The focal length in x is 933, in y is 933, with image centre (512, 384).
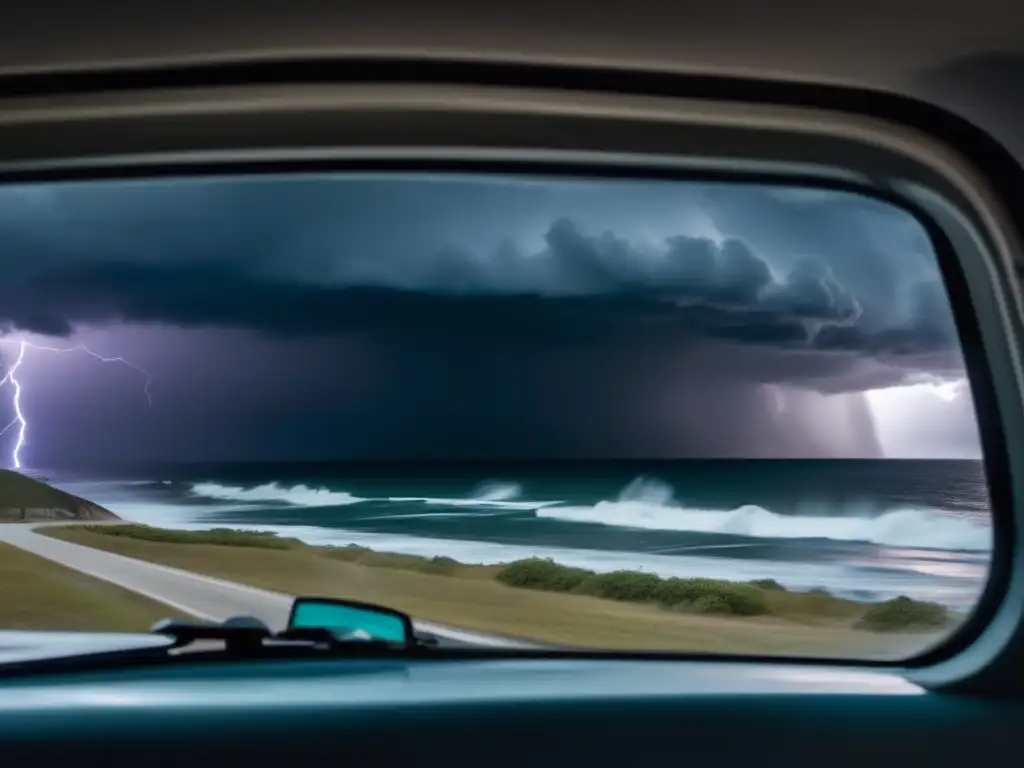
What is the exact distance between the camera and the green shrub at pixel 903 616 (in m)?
2.37

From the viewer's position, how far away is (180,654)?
2232 millimetres

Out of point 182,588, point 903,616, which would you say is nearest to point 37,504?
point 182,588

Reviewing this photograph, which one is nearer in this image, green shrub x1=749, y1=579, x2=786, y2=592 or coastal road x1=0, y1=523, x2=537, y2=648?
coastal road x1=0, y1=523, x2=537, y2=648

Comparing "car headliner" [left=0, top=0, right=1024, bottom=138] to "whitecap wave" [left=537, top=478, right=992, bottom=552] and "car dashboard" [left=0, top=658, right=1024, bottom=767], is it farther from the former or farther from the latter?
"car dashboard" [left=0, top=658, right=1024, bottom=767]

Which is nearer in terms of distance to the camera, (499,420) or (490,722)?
(490,722)

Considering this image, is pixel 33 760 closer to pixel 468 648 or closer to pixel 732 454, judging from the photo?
pixel 468 648

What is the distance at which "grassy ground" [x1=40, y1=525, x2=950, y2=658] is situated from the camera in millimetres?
2363

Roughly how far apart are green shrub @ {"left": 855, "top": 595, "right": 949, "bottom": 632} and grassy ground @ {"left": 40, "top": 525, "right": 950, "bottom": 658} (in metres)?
0.01

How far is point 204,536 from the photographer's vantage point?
2354 millimetres

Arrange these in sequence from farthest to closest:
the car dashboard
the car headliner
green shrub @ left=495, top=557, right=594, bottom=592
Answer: green shrub @ left=495, top=557, right=594, bottom=592 → the car dashboard → the car headliner

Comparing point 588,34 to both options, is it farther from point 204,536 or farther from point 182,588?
point 182,588

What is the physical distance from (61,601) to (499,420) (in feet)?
3.89

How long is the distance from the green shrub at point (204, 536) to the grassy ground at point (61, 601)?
0.45 feet

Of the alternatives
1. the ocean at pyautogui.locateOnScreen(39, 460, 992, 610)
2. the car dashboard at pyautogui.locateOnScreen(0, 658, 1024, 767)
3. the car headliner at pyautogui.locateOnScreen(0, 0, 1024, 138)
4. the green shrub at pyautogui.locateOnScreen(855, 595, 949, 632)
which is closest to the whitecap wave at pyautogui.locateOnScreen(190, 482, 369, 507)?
the ocean at pyautogui.locateOnScreen(39, 460, 992, 610)
